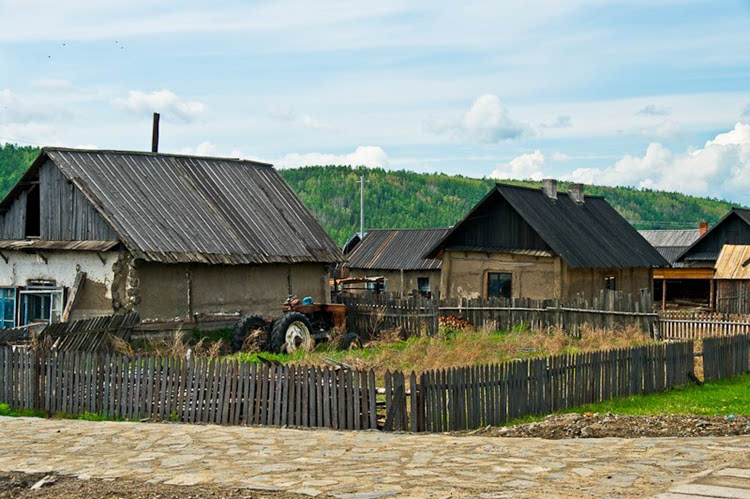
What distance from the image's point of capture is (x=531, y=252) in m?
31.2

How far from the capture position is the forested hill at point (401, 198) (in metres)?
119

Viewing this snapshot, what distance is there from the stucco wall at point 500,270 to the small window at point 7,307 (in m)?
15.4

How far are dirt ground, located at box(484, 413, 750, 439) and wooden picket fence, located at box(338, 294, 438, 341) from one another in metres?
12.7

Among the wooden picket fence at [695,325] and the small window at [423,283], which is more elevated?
the small window at [423,283]

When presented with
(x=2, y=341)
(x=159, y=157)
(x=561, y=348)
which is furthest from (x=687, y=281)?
(x=2, y=341)

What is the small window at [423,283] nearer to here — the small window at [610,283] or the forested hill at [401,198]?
the small window at [610,283]

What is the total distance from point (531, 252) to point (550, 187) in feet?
17.6

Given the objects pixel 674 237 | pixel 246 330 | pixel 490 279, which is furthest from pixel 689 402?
pixel 674 237

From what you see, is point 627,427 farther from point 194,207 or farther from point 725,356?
point 194,207

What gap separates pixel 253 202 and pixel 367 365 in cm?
1065

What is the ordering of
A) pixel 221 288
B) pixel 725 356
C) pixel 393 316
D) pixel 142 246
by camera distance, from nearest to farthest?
pixel 725 356, pixel 142 246, pixel 221 288, pixel 393 316

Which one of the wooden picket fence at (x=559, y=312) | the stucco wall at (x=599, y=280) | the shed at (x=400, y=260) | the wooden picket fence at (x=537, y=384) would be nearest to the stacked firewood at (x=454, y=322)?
the wooden picket fence at (x=559, y=312)

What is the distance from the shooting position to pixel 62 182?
23.3 meters

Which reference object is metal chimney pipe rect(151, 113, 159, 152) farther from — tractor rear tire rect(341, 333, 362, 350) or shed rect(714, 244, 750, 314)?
shed rect(714, 244, 750, 314)
